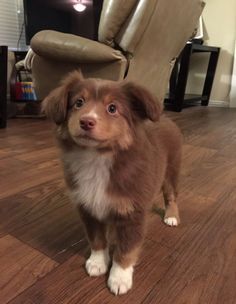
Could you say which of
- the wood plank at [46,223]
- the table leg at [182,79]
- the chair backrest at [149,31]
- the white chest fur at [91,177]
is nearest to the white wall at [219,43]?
the table leg at [182,79]

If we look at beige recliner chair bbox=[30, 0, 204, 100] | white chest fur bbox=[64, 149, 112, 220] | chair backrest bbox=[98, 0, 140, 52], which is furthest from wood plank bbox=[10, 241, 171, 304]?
chair backrest bbox=[98, 0, 140, 52]

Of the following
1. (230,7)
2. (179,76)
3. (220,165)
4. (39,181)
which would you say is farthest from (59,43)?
(230,7)

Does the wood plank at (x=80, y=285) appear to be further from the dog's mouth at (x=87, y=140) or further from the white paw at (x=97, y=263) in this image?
the dog's mouth at (x=87, y=140)

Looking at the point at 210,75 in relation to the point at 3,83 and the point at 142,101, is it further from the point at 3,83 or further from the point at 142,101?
the point at 142,101

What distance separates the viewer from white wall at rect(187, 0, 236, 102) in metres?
5.12

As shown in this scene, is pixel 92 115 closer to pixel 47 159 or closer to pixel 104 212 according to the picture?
pixel 104 212

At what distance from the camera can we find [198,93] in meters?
5.68

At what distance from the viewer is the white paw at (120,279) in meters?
1.03

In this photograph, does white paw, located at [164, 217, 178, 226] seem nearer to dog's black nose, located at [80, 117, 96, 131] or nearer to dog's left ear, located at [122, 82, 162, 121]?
dog's left ear, located at [122, 82, 162, 121]

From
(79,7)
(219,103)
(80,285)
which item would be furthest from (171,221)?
(219,103)

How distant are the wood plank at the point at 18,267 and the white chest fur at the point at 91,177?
0.89 feet

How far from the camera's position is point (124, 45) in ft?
7.93

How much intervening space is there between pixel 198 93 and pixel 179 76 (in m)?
1.05

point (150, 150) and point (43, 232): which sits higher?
point (150, 150)
